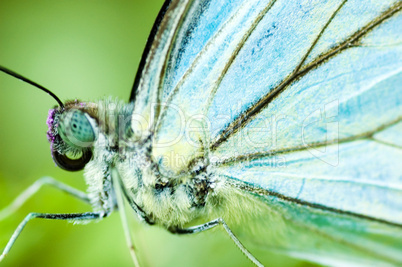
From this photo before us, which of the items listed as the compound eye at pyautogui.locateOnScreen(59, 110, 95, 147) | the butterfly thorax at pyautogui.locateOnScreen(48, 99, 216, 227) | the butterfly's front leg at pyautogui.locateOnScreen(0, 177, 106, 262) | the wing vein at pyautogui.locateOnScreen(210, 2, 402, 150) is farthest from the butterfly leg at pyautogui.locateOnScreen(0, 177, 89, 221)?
the wing vein at pyautogui.locateOnScreen(210, 2, 402, 150)

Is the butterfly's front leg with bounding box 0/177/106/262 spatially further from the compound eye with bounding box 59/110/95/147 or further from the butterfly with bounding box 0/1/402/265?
the compound eye with bounding box 59/110/95/147

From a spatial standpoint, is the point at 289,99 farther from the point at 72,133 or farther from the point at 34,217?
the point at 34,217

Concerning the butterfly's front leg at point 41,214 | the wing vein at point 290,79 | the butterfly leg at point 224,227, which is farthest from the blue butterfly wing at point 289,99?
the butterfly's front leg at point 41,214

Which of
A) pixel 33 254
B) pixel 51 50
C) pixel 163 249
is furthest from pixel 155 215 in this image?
pixel 51 50

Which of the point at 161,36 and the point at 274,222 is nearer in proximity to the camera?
the point at 161,36

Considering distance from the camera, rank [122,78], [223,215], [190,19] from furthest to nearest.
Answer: [122,78]
[223,215]
[190,19]

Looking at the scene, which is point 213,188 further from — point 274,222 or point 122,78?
point 122,78

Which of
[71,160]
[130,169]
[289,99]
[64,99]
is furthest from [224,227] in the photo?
[64,99]
